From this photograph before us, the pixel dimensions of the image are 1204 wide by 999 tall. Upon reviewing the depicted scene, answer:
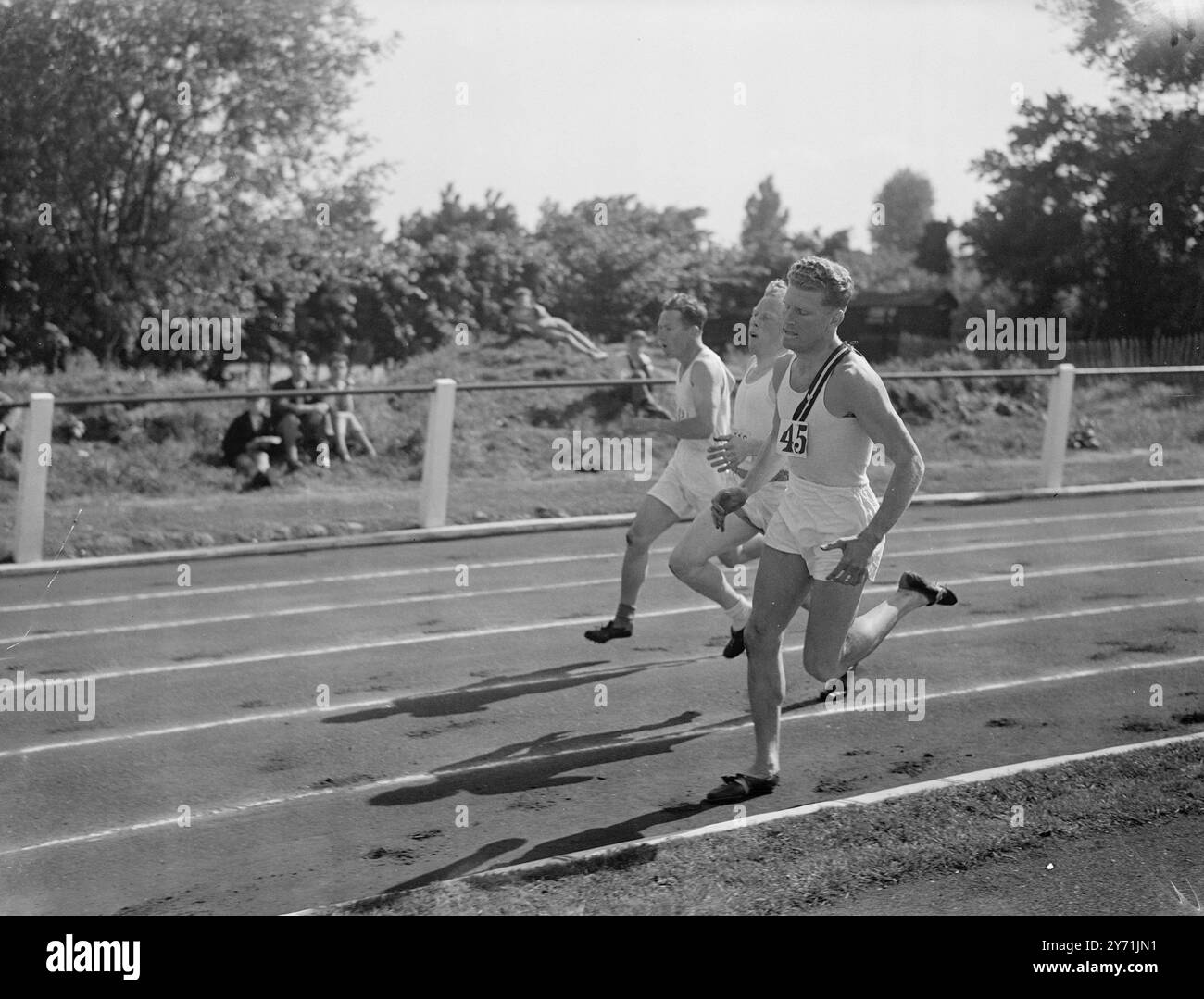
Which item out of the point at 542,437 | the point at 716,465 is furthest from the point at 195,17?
the point at 716,465

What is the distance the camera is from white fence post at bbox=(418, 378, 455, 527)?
15.0 metres

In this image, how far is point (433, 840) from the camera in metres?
5.81

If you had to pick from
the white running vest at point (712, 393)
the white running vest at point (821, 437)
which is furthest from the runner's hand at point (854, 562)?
the white running vest at point (712, 393)

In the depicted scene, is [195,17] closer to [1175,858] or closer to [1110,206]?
[1110,206]

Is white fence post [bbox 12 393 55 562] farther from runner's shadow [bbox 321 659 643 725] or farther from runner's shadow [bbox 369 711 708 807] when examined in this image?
runner's shadow [bbox 369 711 708 807]

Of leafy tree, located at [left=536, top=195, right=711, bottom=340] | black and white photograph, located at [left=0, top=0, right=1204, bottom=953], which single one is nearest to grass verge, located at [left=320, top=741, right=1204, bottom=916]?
black and white photograph, located at [left=0, top=0, right=1204, bottom=953]

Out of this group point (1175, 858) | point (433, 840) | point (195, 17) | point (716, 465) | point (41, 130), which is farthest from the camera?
point (41, 130)

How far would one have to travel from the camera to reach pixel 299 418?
55.3 feet

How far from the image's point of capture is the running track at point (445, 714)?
5797 mm

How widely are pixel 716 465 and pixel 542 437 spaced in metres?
13.4

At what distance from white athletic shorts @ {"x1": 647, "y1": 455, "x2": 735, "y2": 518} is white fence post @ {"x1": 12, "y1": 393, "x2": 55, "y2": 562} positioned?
6.58m

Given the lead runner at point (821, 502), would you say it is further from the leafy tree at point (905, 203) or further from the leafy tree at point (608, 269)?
the leafy tree at point (905, 203)

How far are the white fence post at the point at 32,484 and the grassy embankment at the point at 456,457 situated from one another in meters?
0.35

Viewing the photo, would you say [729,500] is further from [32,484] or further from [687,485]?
[32,484]
